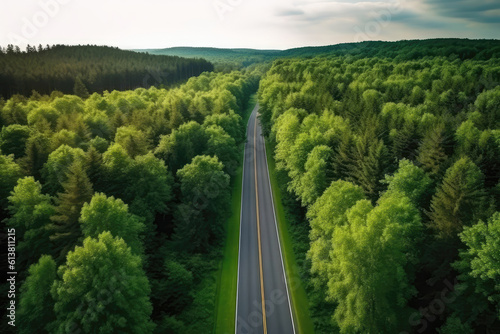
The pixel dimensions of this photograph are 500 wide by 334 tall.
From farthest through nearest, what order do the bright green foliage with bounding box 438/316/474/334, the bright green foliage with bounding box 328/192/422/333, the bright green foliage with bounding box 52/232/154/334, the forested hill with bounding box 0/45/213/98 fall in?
the forested hill with bounding box 0/45/213/98 < the bright green foliage with bounding box 328/192/422/333 < the bright green foliage with bounding box 52/232/154/334 < the bright green foliage with bounding box 438/316/474/334

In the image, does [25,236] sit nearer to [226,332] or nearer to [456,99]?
[226,332]

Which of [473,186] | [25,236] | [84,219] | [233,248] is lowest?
[233,248]

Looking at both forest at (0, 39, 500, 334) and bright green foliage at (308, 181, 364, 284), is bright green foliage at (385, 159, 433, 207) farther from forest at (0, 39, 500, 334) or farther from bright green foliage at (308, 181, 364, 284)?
bright green foliage at (308, 181, 364, 284)

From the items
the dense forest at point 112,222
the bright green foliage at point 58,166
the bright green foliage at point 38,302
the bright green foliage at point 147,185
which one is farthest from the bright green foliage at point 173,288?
the bright green foliage at point 58,166

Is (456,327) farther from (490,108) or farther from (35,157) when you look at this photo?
(490,108)

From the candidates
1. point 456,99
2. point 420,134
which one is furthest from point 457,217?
point 456,99

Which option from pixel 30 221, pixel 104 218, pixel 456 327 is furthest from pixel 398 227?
pixel 30 221

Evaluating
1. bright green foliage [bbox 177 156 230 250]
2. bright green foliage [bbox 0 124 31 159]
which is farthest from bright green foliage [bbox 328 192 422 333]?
bright green foliage [bbox 0 124 31 159]
